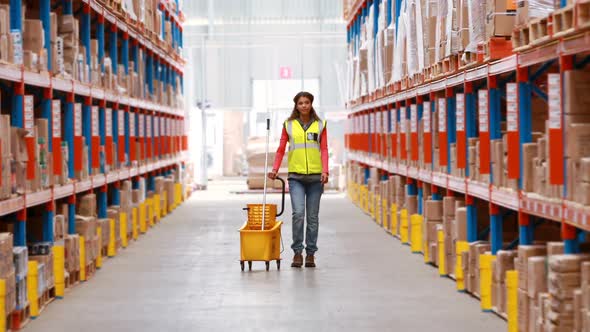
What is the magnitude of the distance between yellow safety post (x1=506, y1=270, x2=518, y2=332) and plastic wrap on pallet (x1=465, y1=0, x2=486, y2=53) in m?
2.05

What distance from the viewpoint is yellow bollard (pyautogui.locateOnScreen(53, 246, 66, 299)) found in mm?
8570

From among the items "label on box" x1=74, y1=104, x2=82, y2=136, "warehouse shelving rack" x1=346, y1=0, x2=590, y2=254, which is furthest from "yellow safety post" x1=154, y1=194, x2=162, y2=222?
"label on box" x1=74, y1=104, x2=82, y2=136

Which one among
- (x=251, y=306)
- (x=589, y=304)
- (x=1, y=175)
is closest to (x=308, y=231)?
(x=251, y=306)

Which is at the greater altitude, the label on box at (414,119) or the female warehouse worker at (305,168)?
the label on box at (414,119)

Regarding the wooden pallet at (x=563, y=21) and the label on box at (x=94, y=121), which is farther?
the label on box at (x=94, y=121)

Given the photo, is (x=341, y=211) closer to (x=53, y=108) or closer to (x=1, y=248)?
(x=53, y=108)

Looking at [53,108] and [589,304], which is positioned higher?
[53,108]

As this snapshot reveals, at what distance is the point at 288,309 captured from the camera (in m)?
8.00

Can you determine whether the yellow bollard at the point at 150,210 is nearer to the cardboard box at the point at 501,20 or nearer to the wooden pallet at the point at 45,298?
the wooden pallet at the point at 45,298

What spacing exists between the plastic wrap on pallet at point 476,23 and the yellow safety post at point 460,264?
5.48ft

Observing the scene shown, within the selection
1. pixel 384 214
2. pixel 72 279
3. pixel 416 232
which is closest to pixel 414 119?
pixel 416 232

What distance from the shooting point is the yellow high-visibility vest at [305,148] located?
10.3 m

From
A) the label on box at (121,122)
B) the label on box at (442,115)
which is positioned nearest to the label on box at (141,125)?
the label on box at (121,122)

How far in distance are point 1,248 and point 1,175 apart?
1.81 ft
